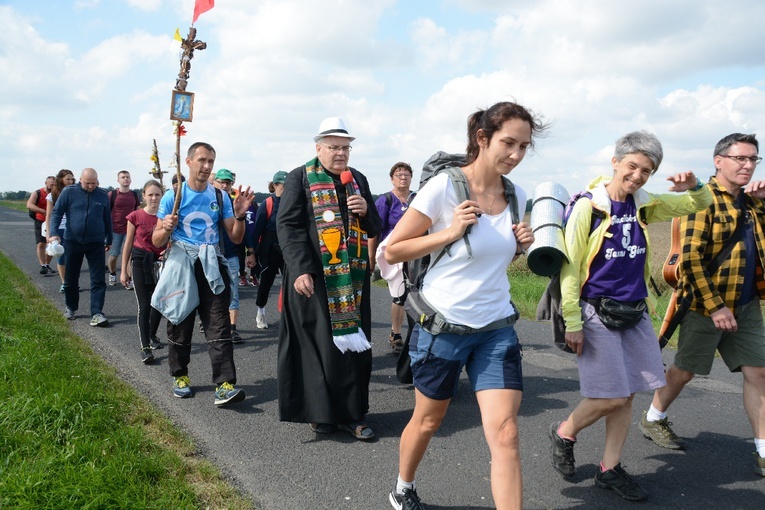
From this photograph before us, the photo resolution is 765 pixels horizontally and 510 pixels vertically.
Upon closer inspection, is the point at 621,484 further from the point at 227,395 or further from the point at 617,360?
the point at 227,395

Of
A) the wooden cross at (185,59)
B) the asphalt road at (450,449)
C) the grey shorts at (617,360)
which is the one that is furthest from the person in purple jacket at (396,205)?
the grey shorts at (617,360)

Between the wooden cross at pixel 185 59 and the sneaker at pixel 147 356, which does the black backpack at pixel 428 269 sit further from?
the sneaker at pixel 147 356

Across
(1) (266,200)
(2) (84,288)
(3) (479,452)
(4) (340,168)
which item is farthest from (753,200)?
(2) (84,288)

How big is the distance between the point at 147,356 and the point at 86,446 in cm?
275

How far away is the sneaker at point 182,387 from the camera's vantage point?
5.30 meters

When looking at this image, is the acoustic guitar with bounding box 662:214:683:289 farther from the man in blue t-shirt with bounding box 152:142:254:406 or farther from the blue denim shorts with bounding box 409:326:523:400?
the man in blue t-shirt with bounding box 152:142:254:406

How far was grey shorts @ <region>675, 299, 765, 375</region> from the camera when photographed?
4.11m

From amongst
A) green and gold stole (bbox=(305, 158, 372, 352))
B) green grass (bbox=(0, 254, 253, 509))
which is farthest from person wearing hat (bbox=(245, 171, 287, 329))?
green and gold stole (bbox=(305, 158, 372, 352))

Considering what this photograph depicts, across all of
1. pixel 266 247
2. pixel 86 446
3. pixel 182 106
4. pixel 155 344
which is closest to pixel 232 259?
pixel 266 247

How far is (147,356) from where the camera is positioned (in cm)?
639

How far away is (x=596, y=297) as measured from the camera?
11.5 feet

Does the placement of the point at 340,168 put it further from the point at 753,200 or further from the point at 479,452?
the point at 753,200

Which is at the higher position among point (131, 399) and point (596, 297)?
point (596, 297)

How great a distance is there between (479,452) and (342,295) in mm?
1422
